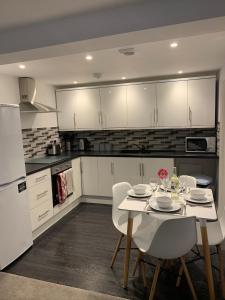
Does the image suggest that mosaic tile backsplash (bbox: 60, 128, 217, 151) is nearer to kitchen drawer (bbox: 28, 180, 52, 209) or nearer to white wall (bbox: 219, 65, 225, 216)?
white wall (bbox: 219, 65, 225, 216)

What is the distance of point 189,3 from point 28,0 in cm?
97

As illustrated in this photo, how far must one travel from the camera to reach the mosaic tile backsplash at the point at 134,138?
425cm

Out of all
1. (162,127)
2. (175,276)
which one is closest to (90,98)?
(162,127)

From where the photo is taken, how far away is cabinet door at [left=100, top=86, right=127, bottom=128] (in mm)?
4117

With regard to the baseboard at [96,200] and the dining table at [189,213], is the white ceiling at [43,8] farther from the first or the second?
the baseboard at [96,200]

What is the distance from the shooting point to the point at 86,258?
261 cm

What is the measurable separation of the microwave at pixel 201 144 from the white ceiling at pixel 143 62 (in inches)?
43.7

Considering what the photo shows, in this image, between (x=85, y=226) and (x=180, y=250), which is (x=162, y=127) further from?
(x=180, y=250)

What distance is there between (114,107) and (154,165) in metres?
1.27

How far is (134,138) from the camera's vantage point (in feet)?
14.8

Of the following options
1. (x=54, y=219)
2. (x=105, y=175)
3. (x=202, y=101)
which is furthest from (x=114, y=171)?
(x=202, y=101)

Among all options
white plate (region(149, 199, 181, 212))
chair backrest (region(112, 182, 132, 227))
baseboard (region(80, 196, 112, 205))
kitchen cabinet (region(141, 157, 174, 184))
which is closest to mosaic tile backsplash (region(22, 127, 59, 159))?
baseboard (region(80, 196, 112, 205))

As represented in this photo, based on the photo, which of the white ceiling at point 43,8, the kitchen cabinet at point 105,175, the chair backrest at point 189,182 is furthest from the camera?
Result: the kitchen cabinet at point 105,175

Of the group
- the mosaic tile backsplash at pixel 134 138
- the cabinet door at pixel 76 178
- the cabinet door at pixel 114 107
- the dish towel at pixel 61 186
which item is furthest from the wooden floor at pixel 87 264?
the cabinet door at pixel 114 107
